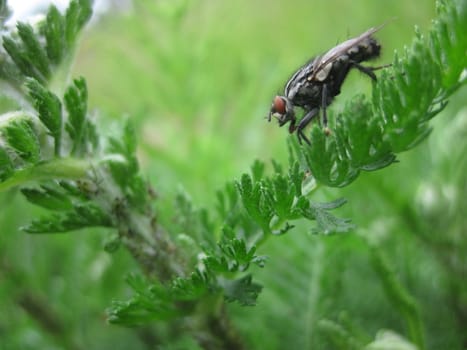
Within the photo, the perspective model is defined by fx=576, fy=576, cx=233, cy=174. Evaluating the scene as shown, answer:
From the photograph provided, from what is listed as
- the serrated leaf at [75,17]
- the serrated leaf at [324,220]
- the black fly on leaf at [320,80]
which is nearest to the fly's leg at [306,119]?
the black fly on leaf at [320,80]

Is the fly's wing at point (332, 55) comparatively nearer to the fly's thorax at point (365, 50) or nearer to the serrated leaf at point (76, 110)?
the fly's thorax at point (365, 50)

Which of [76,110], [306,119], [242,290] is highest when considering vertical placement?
[306,119]

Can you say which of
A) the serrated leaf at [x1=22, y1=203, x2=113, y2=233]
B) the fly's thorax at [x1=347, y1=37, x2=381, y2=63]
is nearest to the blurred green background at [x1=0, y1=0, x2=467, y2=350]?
the fly's thorax at [x1=347, y1=37, x2=381, y2=63]

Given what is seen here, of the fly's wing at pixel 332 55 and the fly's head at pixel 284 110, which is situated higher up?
the fly's wing at pixel 332 55

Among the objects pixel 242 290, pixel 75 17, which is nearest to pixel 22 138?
pixel 75 17

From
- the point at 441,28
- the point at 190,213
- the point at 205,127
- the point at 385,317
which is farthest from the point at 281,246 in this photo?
the point at 205,127

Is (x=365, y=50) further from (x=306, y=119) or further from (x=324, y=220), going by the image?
(x=324, y=220)

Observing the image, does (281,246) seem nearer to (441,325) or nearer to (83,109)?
(441,325)
